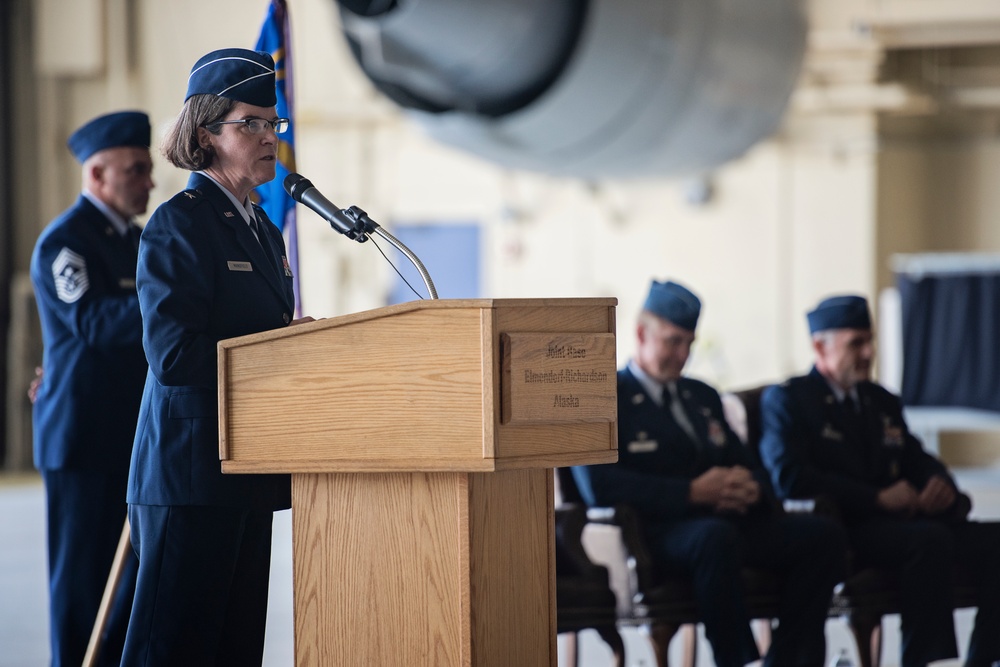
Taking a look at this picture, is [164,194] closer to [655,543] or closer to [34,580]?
[34,580]

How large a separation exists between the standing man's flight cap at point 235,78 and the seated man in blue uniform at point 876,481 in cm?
187

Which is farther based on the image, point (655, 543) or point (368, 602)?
point (655, 543)

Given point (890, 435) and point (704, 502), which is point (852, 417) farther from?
point (704, 502)

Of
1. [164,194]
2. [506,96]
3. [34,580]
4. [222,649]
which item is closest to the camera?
[222,649]

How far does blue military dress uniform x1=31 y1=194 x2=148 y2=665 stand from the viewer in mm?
2574

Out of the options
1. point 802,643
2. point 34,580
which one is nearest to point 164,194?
point 34,580

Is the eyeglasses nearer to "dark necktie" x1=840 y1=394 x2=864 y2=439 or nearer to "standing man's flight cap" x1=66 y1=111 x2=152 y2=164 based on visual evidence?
"standing man's flight cap" x1=66 y1=111 x2=152 y2=164

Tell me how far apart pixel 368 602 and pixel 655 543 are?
4.22 feet

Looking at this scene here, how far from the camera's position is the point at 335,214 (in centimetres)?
174

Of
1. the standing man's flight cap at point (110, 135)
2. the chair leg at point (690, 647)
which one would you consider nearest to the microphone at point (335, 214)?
the standing man's flight cap at point (110, 135)

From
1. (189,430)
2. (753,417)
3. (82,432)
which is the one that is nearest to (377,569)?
(189,430)

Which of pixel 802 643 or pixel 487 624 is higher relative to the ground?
pixel 487 624

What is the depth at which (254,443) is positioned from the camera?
5.51 feet

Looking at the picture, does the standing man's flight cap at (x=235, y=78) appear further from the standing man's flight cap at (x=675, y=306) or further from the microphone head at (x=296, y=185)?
the standing man's flight cap at (x=675, y=306)
